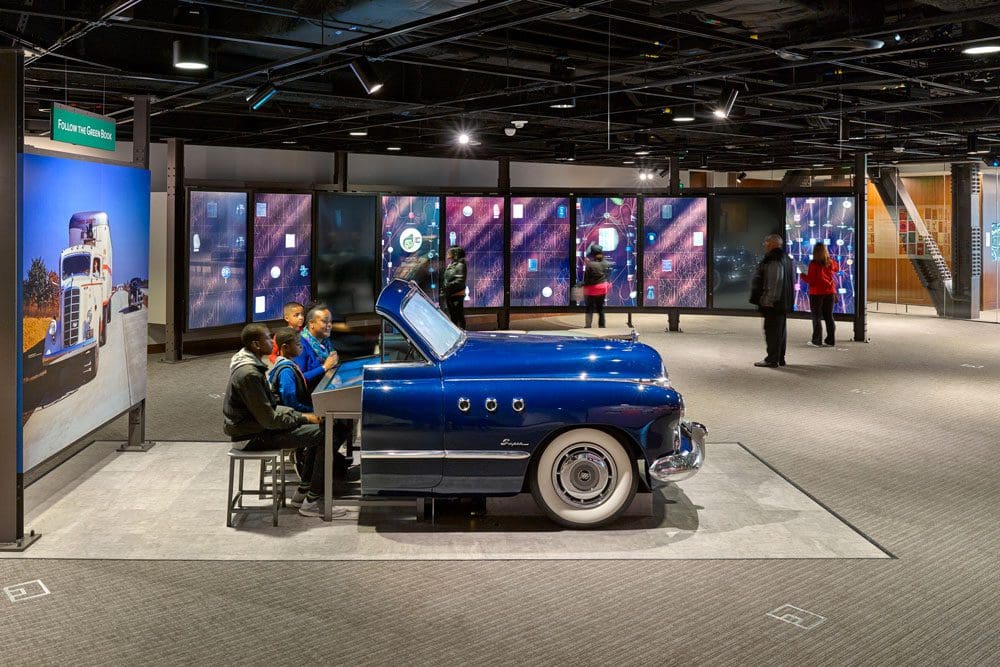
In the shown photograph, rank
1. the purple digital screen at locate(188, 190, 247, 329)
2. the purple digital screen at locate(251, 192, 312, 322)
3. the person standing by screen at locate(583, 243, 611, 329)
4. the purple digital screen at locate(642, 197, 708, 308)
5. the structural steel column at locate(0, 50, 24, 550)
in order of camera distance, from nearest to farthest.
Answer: the structural steel column at locate(0, 50, 24, 550), the purple digital screen at locate(188, 190, 247, 329), the purple digital screen at locate(251, 192, 312, 322), the purple digital screen at locate(642, 197, 708, 308), the person standing by screen at locate(583, 243, 611, 329)

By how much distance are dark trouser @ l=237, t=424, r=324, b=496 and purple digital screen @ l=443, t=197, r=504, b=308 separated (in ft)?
Answer: 36.1

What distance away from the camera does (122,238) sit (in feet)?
26.8

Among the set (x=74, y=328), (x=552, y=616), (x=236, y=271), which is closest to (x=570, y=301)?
(x=236, y=271)

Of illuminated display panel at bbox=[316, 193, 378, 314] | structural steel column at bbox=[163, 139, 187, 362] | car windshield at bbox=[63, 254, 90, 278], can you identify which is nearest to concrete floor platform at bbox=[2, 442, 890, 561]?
car windshield at bbox=[63, 254, 90, 278]

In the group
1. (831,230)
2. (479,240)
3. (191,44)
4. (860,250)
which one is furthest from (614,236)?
(191,44)

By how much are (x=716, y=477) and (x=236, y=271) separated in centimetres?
984

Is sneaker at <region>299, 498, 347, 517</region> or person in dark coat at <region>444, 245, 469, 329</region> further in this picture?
person in dark coat at <region>444, 245, 469, 329</region>

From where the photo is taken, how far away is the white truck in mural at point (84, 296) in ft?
22.5

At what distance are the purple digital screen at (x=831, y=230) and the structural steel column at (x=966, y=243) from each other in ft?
21.7

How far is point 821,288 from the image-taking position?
16203mm

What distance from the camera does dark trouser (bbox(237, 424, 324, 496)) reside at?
6465 millimetres

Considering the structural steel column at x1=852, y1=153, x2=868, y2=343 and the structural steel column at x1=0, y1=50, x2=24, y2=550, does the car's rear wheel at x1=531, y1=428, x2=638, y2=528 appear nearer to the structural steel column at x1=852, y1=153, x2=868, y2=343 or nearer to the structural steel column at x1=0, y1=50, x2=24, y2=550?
the structural steel column at x1=0, y1=50, x2=24, y2=550

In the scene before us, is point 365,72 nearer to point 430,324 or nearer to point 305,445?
point 430,324

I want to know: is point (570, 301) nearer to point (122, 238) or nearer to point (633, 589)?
point (122, 238)
